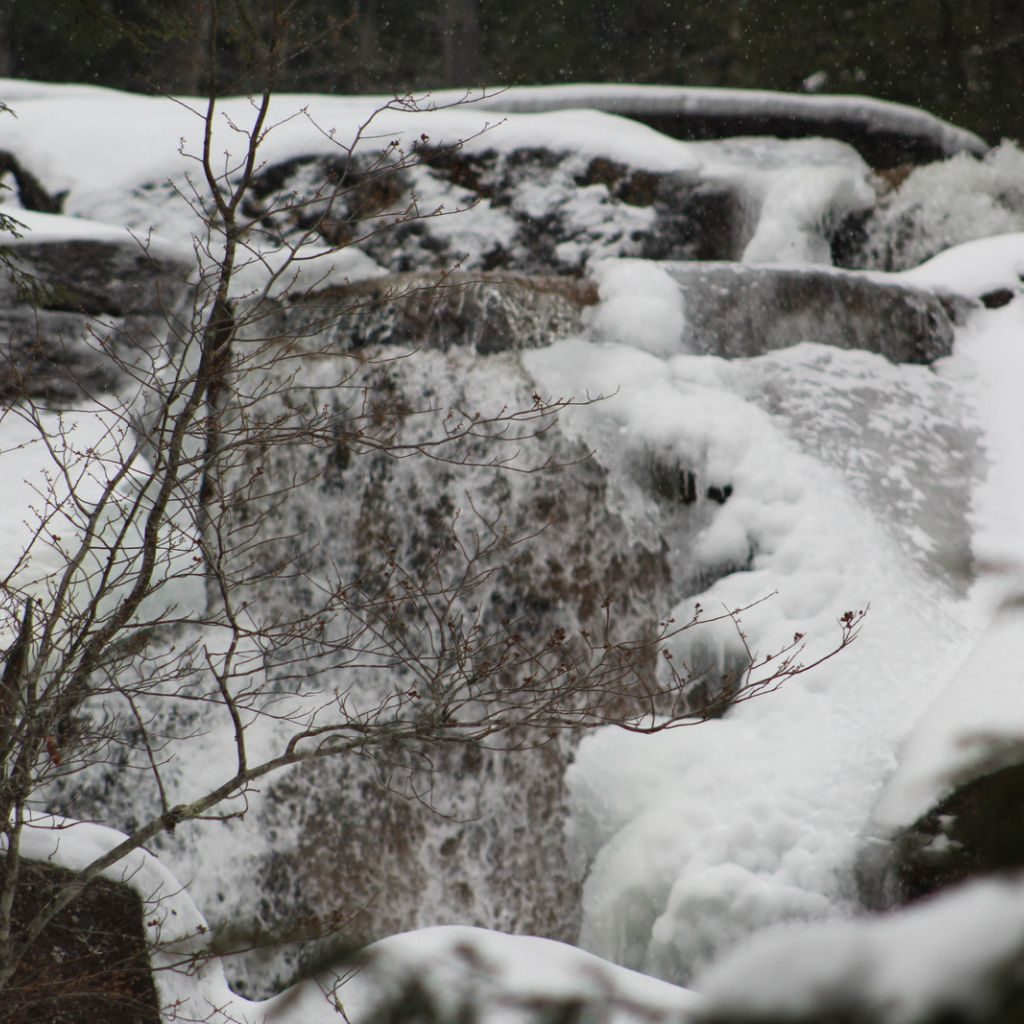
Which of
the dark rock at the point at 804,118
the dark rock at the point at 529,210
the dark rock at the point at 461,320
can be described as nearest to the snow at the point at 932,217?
the dark rock at the point at 804,118

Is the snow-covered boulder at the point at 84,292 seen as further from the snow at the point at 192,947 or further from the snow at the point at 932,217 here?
the snow at the point at 932,217

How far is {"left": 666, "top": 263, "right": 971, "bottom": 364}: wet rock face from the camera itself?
6.77 metres

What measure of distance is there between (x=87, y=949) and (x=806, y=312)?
5.39 metres

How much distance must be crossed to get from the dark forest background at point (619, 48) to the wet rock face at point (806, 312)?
2.87m

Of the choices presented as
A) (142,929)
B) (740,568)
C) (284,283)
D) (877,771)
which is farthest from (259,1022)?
(284,283)

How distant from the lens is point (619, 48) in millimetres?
14789

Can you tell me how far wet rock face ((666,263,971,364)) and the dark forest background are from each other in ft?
9.42

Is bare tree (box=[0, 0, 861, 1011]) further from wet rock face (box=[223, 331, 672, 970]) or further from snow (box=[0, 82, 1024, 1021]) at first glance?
snow (box=[0, 82, 1024, 1021])

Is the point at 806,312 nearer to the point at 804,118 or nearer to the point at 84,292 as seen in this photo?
the point at 804,118

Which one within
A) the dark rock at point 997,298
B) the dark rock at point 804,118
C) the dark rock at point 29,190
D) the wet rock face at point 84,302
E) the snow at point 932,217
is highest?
the dark rock at point 804,118

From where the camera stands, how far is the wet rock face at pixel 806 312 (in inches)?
266

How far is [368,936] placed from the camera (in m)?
5.32

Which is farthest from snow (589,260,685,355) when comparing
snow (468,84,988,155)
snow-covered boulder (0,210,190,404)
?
snow (468,84,988,155)

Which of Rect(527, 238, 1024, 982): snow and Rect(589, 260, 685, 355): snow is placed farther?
Rect(589, 260, 685, 355): snow
